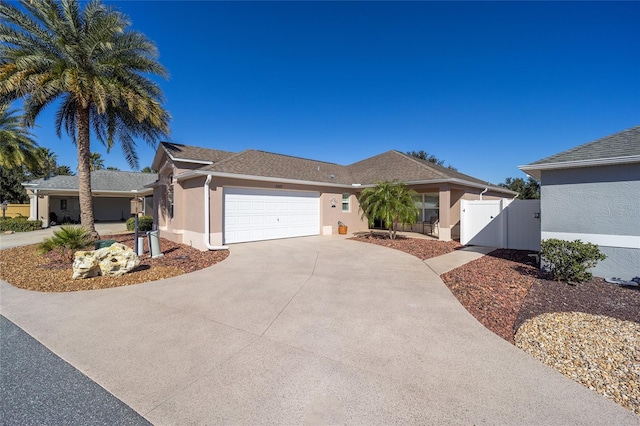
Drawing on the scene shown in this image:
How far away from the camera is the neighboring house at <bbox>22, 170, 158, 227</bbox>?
23141 millimetres

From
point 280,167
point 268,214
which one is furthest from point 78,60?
point 268,214

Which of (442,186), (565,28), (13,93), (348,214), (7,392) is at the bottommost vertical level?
(7,392)

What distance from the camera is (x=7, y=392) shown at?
2953 mm

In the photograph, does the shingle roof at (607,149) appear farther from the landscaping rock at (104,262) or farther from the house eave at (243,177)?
the landscaping rock at (104,262)

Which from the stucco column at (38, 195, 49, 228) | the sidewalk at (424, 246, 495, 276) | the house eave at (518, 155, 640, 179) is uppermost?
the house eave at (518, 155, 640, 179)

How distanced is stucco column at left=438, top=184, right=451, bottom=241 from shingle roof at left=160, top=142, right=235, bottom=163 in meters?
11.8

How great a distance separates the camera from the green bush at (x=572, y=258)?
650 cm

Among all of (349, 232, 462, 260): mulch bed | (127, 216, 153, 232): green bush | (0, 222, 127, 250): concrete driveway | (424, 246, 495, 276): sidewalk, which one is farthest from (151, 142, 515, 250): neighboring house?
(0, 222, 127, 250): concrete driveway

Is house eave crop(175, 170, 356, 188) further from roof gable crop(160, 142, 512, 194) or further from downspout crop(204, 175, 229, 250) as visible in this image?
downspout crop(204, 175, 229, 250)

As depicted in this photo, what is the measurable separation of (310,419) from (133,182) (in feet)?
106

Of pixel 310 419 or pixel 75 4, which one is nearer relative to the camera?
pixel 310 419

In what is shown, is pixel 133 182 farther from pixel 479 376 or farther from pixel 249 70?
pixel 479 376

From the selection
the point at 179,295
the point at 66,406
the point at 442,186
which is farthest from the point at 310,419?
the point at 442,186

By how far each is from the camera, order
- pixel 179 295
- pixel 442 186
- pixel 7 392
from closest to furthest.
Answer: pixel 7 392 → pixel 179 295 → pixel 442 186
